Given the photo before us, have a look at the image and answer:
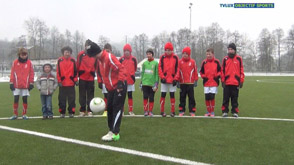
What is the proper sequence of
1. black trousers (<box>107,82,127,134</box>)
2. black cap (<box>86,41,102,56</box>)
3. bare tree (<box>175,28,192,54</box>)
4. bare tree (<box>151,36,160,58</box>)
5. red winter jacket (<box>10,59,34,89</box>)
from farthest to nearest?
bare tree (<box>151,36,160,58</box>) < bare tree (<box>175,28,192,54</box>) < red winter jacket (<box>10,59,34,89</box>) < black trousers (<box>107,82,127,134</box>) < black cap (<box>86,41,102,56</box>)

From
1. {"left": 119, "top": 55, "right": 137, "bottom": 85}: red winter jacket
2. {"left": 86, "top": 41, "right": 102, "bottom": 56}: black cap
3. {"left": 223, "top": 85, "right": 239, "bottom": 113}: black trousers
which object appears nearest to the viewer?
{"left": 86, "top": 41, "right": 102, "bottom": 56}: black cap

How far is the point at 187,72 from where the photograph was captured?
7059 millimetres

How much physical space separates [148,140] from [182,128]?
1.22 metres

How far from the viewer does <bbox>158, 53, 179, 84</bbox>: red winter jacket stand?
6.86m

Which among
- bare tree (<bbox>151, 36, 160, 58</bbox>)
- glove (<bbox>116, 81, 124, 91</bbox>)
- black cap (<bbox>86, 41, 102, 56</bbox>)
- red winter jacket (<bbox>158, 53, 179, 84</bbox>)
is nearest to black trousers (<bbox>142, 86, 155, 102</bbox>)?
red winter jacket (<bbox>158, 53, 179, 84</bbox>)

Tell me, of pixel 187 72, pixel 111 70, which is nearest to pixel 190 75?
pixel 187 72

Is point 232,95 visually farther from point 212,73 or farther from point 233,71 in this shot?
point 212,73

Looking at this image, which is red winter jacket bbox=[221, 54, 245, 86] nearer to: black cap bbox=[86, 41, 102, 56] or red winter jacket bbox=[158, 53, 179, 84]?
red winter jacket bbox=[158, 53, 179, 84]

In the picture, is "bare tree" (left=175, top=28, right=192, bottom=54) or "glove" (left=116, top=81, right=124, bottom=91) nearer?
"glove" (left=116, top=81, right=124, bottom=91)

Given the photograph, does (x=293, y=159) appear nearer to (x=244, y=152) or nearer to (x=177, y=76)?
(x=244, y=152)

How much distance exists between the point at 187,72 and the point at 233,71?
1275 millimetres

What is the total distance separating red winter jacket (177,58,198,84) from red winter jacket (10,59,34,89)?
4.24 m

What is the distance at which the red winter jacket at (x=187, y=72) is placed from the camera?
7.05 m

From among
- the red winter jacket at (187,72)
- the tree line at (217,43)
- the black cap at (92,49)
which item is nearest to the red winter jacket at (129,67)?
the red winter jacket at (187,72)
